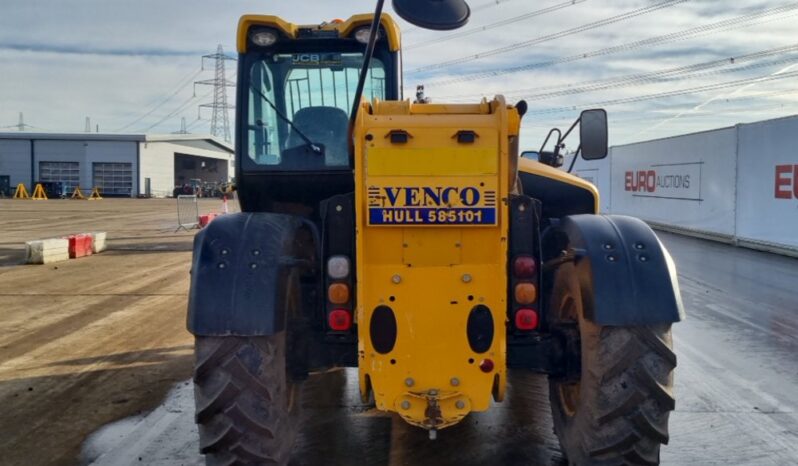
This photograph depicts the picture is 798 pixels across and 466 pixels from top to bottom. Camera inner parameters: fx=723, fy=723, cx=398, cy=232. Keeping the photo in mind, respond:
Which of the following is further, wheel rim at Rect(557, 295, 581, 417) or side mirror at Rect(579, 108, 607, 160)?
side mirror at Rect(579, 108, 607, 160)

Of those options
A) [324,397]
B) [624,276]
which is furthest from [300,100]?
[624,276]

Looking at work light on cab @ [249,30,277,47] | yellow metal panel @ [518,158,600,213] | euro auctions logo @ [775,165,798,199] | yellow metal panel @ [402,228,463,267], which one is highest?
work light on cab @ [249,30,277,47]

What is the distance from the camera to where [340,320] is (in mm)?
3941

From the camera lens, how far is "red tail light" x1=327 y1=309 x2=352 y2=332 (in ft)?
12.9

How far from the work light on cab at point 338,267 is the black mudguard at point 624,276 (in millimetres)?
1224

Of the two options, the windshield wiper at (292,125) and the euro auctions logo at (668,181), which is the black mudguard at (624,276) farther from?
the euro auctions logo at (668,181)

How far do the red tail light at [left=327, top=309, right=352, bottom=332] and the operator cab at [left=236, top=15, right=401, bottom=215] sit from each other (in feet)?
4.70

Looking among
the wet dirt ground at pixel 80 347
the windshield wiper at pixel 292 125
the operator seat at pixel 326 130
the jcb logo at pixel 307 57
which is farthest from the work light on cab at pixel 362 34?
the wet dirt ground at pixel 80 347

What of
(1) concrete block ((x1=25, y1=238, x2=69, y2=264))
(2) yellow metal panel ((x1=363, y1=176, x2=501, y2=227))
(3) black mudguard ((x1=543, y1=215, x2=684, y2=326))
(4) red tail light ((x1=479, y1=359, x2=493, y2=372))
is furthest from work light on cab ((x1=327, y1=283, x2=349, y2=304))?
(1) concrete block ((x1=25, y1=238, x2=69, y2=264))

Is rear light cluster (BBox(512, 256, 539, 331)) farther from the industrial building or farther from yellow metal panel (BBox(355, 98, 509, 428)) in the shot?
the industrial building

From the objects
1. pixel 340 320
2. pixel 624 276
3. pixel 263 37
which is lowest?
Answer: pixel 340 320

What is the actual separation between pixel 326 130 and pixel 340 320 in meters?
1.81

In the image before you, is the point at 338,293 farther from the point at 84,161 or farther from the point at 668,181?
the point at 84,161

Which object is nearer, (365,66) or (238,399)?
(365,66)
